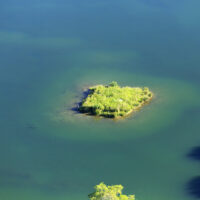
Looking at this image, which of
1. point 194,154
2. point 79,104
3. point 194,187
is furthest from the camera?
point 79,104

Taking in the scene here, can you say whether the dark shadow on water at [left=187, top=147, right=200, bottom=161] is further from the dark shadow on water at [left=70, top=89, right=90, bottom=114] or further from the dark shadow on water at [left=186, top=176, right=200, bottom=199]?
the dark shadow on water at [left=70, top=89, right=90, bottom=114]

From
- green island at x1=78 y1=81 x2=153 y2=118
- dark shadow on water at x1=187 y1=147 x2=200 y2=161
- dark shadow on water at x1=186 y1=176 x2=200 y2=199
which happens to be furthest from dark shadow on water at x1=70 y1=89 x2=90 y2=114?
dark shadow on water at x1=186 y1=176 x2=200 y2=199

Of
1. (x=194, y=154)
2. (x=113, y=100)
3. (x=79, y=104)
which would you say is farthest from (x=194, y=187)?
(x=79, y=104)

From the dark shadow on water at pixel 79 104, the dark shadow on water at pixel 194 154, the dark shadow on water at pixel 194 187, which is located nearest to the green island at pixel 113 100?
the dark shadow on water at pixel 79 104

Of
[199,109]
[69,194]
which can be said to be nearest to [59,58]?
[199,109]

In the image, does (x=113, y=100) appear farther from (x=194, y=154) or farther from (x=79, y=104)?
(x=194, y=154)

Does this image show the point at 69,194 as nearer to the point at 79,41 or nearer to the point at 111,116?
the point at 111,116
